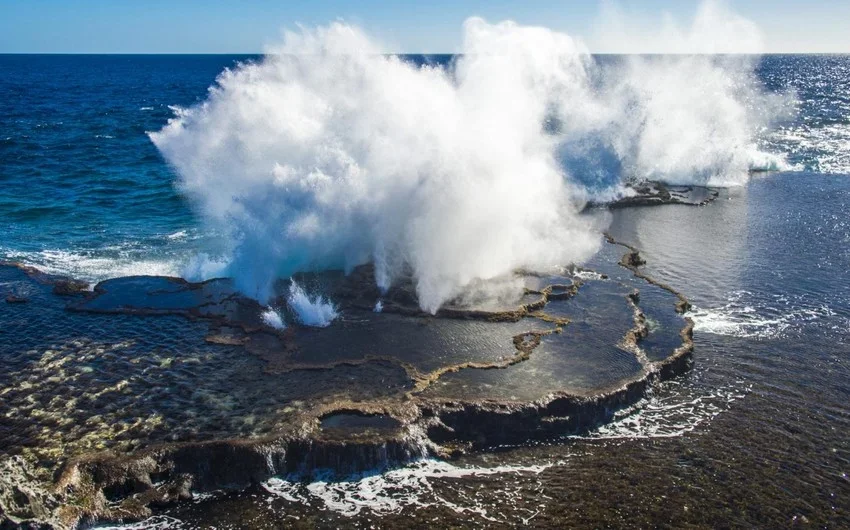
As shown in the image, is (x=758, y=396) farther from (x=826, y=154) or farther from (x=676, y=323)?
(x=826, y=154)

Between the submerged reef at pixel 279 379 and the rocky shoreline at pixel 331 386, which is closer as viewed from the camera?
the rocky shoreline at pixel 331 386

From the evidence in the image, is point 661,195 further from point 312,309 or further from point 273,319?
point 273,319

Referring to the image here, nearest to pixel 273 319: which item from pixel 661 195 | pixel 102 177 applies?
pixel 661 195

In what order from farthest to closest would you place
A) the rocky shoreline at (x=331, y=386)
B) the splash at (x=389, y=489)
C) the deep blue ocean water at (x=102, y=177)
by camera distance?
the deep blue ocean water at (x=102, y=177), the rocky shoreline at (x=331, y=386), the splash at (x=389, y=489)

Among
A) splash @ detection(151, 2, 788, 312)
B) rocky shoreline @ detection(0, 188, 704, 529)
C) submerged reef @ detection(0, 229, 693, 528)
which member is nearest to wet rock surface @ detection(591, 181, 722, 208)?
splash @ detection(151, 2, 788, 312)

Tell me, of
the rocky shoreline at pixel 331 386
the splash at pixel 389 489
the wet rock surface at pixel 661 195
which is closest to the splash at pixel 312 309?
the rocky shoreline at pixel 331 386

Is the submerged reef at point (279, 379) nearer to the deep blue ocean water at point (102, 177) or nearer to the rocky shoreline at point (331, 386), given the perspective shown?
the rocky shoreline at point (331, 386)

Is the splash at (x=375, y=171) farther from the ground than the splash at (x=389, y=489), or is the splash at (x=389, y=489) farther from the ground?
the splash at (x=375, y=171)
